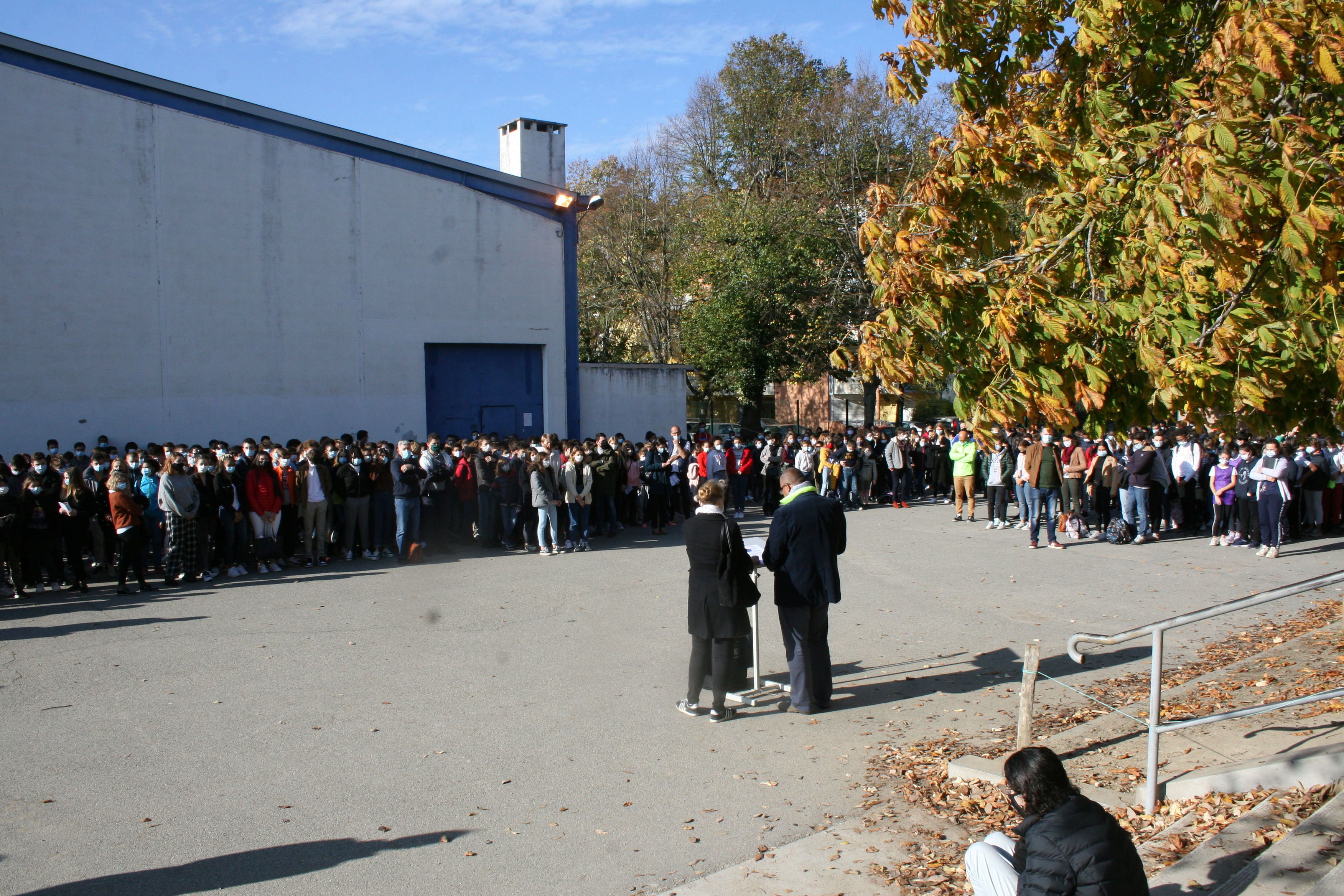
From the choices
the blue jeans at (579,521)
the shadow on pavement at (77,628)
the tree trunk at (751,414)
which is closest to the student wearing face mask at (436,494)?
the blue jeans at (579,521)

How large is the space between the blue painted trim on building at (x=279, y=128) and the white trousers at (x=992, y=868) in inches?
773

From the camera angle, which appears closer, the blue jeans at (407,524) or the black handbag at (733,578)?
the black handbag at (733,578)

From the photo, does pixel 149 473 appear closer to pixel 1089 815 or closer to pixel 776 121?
pixel 1089 815

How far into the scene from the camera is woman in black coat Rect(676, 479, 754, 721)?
6898 mm

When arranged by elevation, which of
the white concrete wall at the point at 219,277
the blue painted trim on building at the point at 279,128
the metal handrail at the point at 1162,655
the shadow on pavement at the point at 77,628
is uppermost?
the blue painted trim on building at the point at 279,128

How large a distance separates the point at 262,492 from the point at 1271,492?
14583 millimetres

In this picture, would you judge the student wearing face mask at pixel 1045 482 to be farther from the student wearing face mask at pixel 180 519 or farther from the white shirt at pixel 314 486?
the student wearing face mask at pixel 180 519

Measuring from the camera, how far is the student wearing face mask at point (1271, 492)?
45.9 ft

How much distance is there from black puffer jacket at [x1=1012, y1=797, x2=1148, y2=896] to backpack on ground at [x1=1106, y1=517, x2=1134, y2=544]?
13223mm

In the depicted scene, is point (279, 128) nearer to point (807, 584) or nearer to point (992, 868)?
point (807, 584)

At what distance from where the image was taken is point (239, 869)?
4.76 metres

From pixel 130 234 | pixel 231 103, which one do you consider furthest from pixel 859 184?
pixel 130 234

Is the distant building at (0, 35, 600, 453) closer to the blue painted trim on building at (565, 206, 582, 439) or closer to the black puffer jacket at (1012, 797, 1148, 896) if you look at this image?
the blue painted trim on building at (565, 206, 582, 439)

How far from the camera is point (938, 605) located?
10.8 metres
